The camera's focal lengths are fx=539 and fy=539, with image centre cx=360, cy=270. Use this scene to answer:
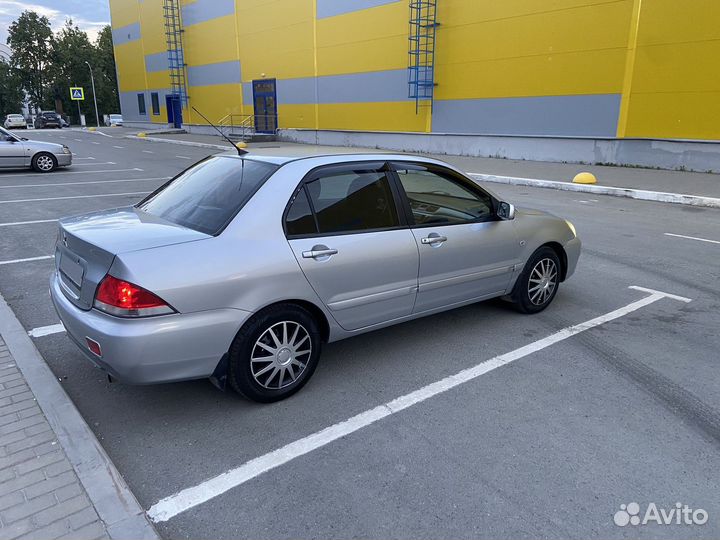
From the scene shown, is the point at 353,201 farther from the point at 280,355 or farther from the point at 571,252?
the point at 571,252

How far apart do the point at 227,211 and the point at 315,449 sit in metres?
1.63


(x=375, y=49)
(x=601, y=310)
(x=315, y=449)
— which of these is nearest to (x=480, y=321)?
(x=601, y=310)

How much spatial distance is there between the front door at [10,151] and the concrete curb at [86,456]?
14.4 metres

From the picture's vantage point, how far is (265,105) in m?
33.4

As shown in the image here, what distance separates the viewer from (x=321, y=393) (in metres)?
3.79

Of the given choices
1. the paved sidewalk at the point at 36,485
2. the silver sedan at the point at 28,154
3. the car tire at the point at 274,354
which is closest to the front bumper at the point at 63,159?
the silver sedan at the point at 28,154

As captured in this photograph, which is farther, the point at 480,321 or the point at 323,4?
the point at 323,4

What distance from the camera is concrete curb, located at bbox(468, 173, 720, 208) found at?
11.9 meters

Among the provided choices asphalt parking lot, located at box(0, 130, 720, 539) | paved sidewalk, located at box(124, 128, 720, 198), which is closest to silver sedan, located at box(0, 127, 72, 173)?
paved sidewalk, located at box(124, 128, 720, 198)

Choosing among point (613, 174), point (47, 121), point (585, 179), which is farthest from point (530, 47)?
point (47, 121)

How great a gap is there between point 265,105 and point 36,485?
32.9 meters

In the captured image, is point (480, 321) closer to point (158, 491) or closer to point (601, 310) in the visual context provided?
point (601, 310)

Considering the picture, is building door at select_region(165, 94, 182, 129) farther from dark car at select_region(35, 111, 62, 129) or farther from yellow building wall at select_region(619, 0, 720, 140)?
yellow building wall at select_region(619, 0, 720, 140)

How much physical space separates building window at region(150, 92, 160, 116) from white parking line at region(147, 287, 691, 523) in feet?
155
